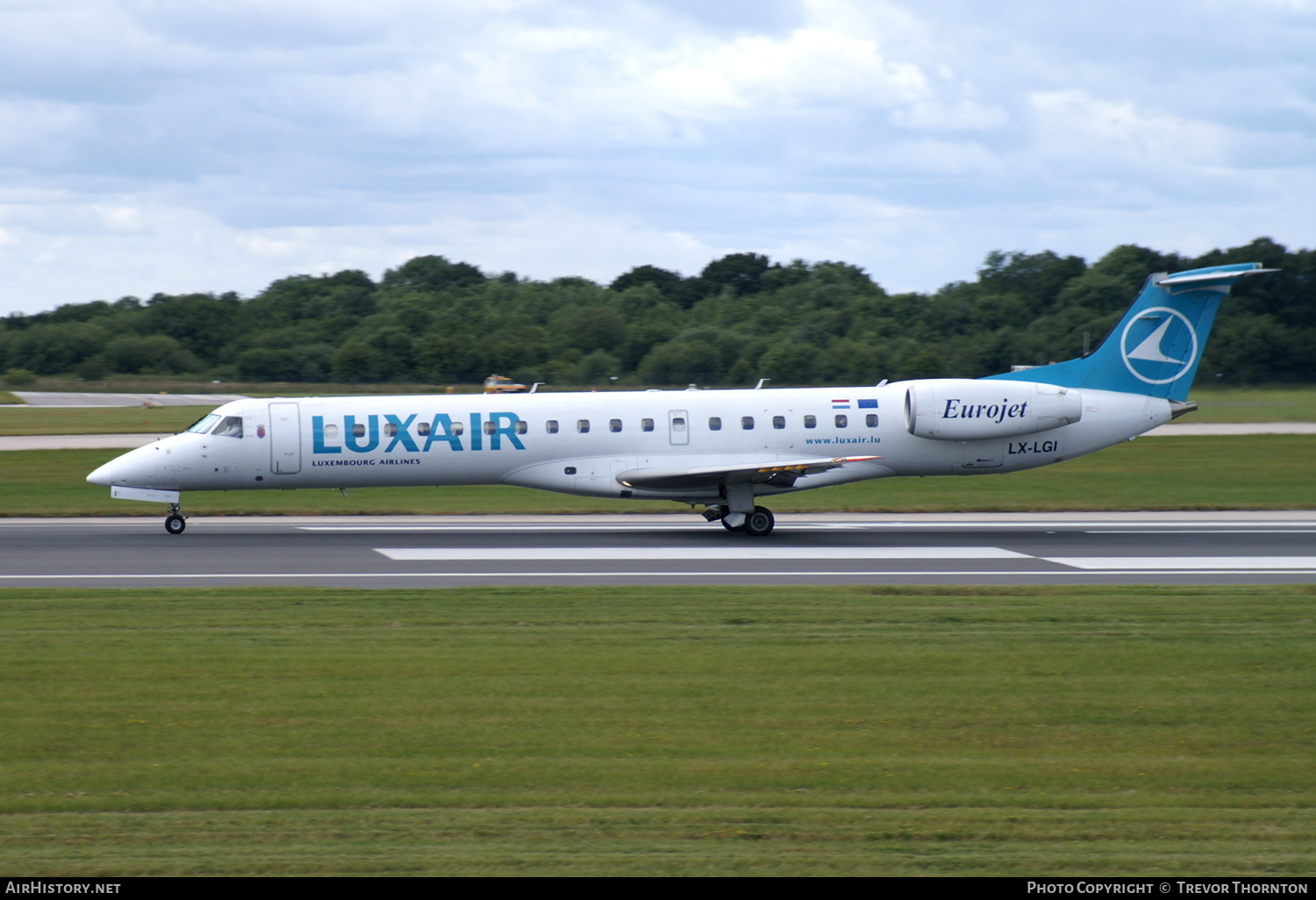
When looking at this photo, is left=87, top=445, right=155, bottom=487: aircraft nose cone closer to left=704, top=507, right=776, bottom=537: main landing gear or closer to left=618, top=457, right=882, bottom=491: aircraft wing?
left=618, top=457, right=882, bottom=491: aircraft wing

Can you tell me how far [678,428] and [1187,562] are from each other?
9.26 meters

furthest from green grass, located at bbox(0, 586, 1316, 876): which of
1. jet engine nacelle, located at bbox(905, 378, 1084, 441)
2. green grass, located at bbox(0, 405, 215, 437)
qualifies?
green grass, located at bbox(0, 405, 215, 437)

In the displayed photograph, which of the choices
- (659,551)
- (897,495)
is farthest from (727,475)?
(897,495)

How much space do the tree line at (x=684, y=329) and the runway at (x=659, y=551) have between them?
107ft

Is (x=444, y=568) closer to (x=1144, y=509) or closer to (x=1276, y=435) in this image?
(x=1144, y=509)

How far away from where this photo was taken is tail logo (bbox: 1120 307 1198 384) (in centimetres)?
2458

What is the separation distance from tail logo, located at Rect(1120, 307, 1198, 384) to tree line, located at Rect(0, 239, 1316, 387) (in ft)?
112

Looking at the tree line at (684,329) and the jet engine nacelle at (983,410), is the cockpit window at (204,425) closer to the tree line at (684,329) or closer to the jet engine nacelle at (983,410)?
the jet engine nacelle at (983,410)

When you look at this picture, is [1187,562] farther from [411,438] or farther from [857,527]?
[411,438]

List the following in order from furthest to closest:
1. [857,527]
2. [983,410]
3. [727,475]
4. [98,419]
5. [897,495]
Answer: [98,419] < [897,495] < [857,527] < [983,410] < [727,475]

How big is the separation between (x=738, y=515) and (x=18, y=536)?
13.6m

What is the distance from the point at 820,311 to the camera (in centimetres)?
8394

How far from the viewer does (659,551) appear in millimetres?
21156

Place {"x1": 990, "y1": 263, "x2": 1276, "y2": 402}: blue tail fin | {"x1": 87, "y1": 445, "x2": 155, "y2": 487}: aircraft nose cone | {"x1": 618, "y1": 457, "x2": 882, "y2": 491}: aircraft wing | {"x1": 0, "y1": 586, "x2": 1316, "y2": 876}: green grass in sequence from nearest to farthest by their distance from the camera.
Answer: {"x1": 0, "y1": 586, "x2": 1316, "y2": 876}: green grass → {"x1": 618, "y1": 457, "x2": 882, "y2": 491}: aircraft wing → {"x1": 87, "y1": 445, "x2": 155, "y2": 487}: aircraft nose cone → {"x1": 990, "y1": 263, "x2": 1276, "y2": 402}: blue tail fin
